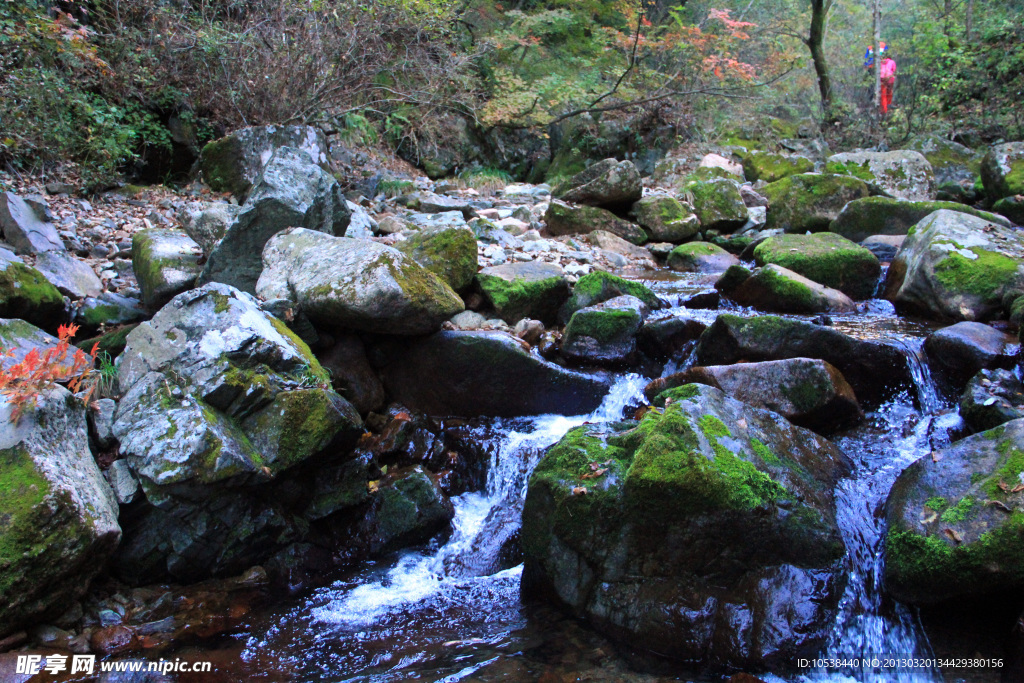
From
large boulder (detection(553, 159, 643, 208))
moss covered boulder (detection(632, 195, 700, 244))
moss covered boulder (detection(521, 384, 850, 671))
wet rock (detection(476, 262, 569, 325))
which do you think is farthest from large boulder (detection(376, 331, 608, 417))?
large boulder (detection(553, 159, 643, 208))

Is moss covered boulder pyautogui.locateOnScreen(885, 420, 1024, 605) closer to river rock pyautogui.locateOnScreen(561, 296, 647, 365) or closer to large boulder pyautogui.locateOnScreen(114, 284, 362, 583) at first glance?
river rock pyautogui.locateOnScreen(561, 296, 647, 365)

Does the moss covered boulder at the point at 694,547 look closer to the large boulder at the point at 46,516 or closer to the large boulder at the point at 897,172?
the large boulder at the point at 46,516

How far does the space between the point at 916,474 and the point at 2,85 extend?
8.76m

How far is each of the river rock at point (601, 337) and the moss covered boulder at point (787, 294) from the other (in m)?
1.66

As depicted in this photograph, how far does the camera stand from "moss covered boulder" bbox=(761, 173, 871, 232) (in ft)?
29.2

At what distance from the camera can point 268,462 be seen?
345 centimetres

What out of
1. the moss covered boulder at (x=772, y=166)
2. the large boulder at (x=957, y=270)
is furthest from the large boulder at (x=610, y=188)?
the moss covered boulder at (x=772, y=166)

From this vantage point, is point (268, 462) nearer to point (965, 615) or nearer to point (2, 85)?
point (965, 615)

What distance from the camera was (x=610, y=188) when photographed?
9.61 meters

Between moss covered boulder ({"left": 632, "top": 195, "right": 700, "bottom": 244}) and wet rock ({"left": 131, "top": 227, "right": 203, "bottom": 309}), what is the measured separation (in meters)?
6.61

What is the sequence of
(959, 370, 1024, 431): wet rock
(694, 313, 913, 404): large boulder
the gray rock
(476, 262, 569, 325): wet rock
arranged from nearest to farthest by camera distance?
(959, 370, 1024, 431): wet rock < (694, 313, 913, 404): large boulder < the gray rock < (476, 262, 569, 325): wet rock

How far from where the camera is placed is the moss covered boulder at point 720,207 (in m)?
9.75

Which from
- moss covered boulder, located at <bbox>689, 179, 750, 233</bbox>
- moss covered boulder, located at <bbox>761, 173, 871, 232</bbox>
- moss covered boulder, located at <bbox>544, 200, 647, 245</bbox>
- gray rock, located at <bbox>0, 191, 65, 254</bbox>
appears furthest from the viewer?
moss covered boulder, located at <bbox>689, 179, 750, 233</bbox>

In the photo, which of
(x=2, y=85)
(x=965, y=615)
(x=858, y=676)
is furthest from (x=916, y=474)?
(x=2, y=85)
